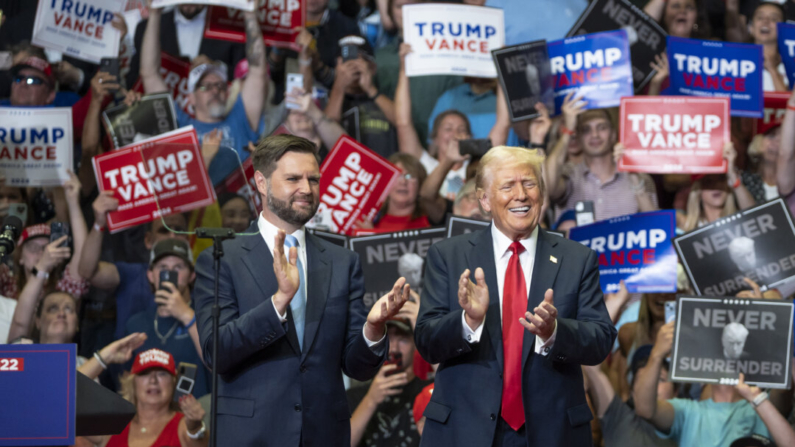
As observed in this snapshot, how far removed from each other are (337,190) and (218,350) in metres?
3.16

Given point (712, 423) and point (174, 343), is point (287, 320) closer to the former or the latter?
point (174, 343)

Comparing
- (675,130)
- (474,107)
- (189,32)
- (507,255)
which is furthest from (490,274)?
(189,32)

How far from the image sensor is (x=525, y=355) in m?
2.76

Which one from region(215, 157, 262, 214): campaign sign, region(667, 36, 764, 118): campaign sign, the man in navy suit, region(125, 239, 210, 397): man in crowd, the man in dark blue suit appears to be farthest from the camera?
region(667, 36, 764, 118): campaign sign

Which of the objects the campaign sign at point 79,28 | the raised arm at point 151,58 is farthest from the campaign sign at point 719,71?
the campaign sign at point 79,28

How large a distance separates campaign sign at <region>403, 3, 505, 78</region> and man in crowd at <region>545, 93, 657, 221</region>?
2.21 ft

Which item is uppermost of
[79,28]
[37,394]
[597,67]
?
[79,28]

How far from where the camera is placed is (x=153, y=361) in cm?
502

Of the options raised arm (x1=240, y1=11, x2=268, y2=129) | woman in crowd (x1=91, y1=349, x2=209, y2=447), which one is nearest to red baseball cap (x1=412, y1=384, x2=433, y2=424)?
woman in crowd (x1=91, y1=349, x2=209, y2=447)

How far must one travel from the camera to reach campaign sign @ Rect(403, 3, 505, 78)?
254 inches

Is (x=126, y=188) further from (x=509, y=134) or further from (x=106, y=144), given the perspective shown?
(x=509, y=134)

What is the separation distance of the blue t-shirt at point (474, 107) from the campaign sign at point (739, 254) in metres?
1.77

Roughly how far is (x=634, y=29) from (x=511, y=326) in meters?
4.34

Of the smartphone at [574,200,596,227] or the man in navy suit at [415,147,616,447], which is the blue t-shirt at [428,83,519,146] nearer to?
the smartphone at [574,200,596,227]
